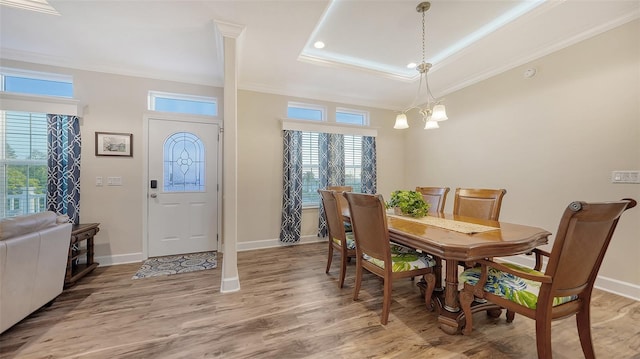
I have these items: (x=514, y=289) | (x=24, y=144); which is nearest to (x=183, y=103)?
(x=24, y=144)

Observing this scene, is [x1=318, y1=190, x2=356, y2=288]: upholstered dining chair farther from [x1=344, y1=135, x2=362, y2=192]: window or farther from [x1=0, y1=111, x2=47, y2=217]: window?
[x1=0, y1=111, x2=47, y2=217]: window

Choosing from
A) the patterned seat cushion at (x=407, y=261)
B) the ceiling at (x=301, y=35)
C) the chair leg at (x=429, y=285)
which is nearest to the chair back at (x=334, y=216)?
the patterned seat cushion at (x=407, y=261)

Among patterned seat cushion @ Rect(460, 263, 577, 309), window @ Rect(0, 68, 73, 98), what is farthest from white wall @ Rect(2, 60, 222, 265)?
patterned seat cushion @ Rect(460, 263, 577, 309)

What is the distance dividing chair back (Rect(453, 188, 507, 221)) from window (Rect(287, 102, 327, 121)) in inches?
102

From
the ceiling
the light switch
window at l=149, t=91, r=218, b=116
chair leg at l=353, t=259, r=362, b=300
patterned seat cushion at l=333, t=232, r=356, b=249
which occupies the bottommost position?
chair leg at l=353, t=259, r=362, b=300

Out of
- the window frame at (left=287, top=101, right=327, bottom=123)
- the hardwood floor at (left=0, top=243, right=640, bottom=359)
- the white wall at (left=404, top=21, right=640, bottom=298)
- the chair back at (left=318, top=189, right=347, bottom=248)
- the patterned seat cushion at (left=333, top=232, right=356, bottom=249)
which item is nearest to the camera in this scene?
the hardwood floor at (left=0, top=243, right=640, bottom=359)

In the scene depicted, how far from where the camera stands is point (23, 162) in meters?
2.74

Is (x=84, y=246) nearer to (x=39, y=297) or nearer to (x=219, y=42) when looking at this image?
(x=39, y=297)

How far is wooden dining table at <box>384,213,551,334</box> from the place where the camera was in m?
1.41

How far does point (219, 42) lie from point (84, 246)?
3.00 meters

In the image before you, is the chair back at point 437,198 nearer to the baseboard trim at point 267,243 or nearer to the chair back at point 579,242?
the chair back at point 579,242

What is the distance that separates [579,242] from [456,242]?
1.79 ft

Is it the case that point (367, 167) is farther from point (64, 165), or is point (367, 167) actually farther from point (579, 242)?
point (64, 165)

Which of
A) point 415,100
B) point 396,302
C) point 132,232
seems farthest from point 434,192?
point 132,232
